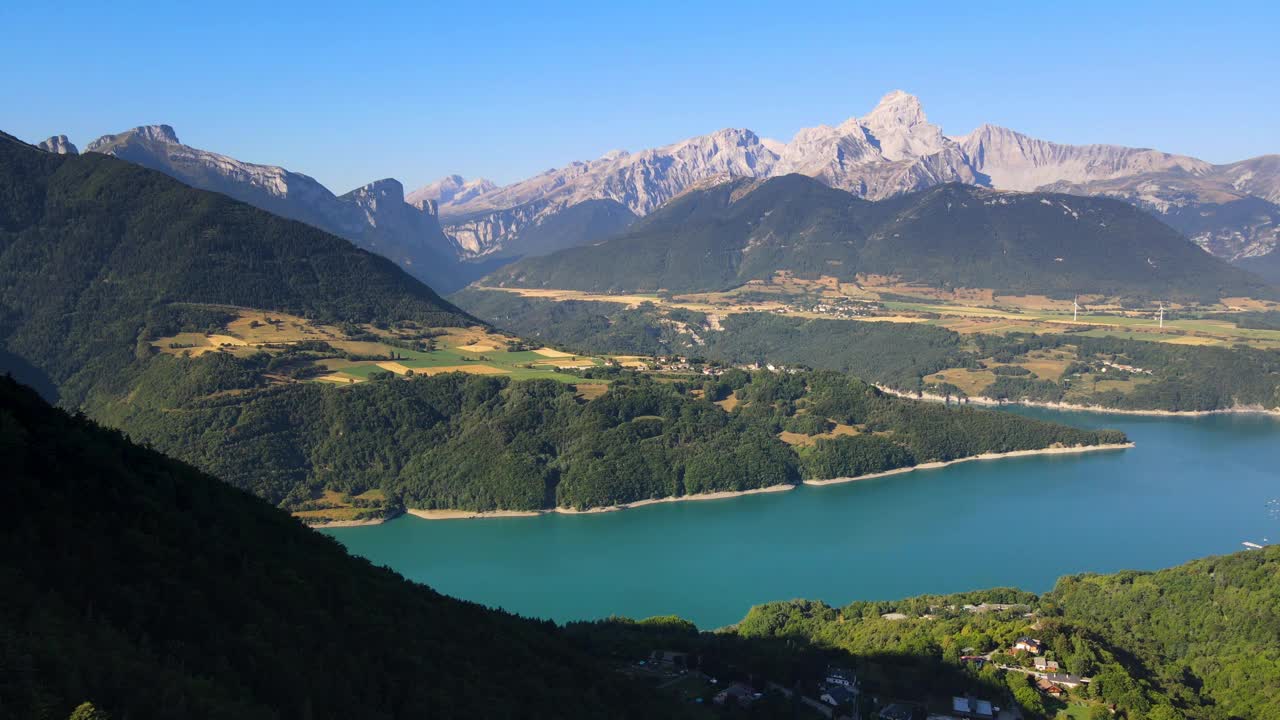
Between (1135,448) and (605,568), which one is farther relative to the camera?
(1135,448)

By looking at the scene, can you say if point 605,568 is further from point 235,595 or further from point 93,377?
point 93,377

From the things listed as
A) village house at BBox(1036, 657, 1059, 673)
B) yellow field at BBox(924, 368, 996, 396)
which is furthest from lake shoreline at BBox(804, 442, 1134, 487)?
village house at BBox(1036, 657, 1059, 673)

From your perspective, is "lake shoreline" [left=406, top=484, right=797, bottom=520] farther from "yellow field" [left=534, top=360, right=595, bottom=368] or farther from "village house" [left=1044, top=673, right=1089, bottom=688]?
"village house" [left=1044, top=673, right=1089, bottom=688]

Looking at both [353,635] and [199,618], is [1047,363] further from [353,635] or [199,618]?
[199,618]

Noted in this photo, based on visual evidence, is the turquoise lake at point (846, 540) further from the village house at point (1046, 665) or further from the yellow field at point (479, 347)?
the yellow field at point (479, 347)

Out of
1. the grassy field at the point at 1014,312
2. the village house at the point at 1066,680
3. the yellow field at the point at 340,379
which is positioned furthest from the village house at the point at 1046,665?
the grassy field at the point at 1014,312

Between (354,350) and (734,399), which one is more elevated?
(354,350)

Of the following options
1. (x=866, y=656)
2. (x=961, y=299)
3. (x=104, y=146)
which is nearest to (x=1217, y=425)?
(x=961, y=299)

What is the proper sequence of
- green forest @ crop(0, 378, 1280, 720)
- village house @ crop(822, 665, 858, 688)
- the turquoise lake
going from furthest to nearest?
the turquoise lake → village house @ crop(822, 665, 858, 688) → green forest @ crop(0, 378, 1280, 720)
